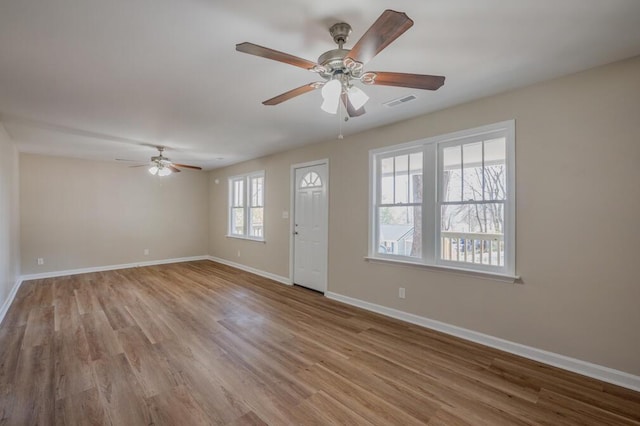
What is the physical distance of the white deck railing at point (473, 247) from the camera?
293cm

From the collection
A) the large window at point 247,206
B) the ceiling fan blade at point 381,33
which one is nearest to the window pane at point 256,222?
the large window at point 247,206

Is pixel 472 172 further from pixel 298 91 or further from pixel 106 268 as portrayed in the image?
pixel 106 268

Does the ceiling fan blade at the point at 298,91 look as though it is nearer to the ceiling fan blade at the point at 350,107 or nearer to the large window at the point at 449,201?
the ceiling fan blade at the point at 350,107

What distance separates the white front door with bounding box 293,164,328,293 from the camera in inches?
185

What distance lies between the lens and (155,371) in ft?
7.91

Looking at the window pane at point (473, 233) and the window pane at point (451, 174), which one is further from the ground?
the window pane at point (451, 174)

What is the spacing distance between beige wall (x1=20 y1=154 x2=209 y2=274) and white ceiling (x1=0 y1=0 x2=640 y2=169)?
2831 mm

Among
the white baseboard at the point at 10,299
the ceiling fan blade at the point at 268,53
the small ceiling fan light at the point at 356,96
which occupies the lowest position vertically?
the white baseboard at the point at 10,299

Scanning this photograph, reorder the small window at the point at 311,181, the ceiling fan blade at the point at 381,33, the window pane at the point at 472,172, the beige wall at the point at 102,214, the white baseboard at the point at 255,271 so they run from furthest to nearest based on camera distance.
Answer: the beige wall at the point at 102,214, the white baseboard at the point at 255,271, the small window at the point at 311,181, the window pane at the point at 472,172, the ceiling fan blade at the point at 381,33

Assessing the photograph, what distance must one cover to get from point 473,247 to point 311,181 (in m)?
2.80

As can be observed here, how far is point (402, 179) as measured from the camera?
12.2ft

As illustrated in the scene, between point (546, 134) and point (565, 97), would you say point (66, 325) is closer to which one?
point (546, 134)

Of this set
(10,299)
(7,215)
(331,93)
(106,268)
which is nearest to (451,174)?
(331,93)

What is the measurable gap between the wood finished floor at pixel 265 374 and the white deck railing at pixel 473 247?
0.89 metres
